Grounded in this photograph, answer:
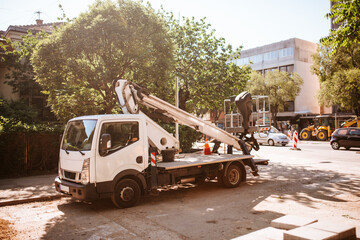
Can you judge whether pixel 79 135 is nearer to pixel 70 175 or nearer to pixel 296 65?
pixel 70 175

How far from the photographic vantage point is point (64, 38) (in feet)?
36.1

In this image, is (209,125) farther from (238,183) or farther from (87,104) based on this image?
(87,104)

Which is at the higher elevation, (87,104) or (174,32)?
(174,32)

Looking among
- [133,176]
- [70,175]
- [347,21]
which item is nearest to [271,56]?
[347,21]

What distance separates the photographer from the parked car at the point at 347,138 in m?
20.2

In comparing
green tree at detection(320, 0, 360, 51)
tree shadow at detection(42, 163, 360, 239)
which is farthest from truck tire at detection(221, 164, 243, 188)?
green tree at detection(320, 0, 360, 51)

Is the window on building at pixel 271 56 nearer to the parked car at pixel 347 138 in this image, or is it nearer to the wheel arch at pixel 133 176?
the parked car at pixel 347 138

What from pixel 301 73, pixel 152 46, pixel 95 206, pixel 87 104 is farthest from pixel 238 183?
pixel 301 73

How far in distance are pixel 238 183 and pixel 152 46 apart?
621 centimetres

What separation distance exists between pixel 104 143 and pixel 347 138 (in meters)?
19.2

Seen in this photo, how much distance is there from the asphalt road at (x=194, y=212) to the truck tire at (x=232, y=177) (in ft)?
0.65

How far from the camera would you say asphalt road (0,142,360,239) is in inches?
209

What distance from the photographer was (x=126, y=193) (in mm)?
6836

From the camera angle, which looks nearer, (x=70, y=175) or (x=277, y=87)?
(x=70, y=175)
